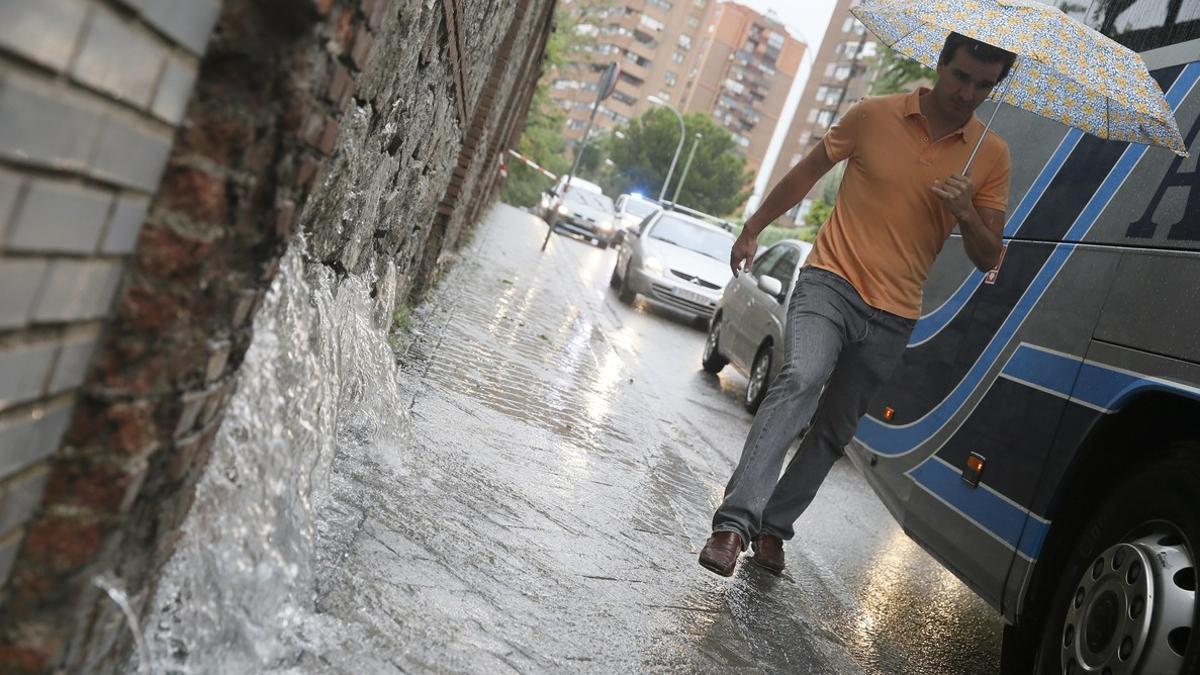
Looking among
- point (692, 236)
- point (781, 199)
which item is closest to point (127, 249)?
point (781, 199)

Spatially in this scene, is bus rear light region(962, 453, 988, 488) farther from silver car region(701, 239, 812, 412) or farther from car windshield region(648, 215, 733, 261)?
car windshield region(648, 215, 733, 261)

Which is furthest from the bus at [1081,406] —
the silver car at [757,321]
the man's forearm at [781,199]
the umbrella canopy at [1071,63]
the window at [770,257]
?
the window at [770,257]

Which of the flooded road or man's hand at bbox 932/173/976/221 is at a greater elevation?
man's hand at bbox 932/173/976/221

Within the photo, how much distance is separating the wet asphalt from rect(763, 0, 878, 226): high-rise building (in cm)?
8287

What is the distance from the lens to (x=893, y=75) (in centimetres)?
1514

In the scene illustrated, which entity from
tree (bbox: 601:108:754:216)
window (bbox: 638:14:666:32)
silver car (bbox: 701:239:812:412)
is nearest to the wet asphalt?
silver car (bbox: 701:239:812:412)

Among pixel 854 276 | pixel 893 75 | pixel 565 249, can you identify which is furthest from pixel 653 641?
pixel 565 249

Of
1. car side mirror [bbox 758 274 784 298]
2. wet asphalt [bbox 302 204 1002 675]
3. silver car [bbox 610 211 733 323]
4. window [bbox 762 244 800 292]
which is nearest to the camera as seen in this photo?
wet asphalt [bbox 302 204 1002 675]

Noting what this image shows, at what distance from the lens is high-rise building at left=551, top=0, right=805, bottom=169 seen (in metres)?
139

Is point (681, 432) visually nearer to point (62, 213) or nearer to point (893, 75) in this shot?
point (62, 213)

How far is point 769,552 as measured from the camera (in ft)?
17.0

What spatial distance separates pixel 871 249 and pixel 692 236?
1323cm

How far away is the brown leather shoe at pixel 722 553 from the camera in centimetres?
447

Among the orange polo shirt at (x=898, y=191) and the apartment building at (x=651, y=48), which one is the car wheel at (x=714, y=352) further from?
the apartment building at (x=651, y=48)
